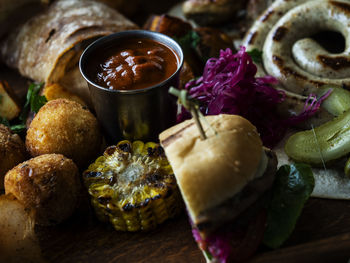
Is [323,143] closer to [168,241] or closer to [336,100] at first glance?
[336,100]

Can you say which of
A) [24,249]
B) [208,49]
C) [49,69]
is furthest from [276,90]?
[24,249]

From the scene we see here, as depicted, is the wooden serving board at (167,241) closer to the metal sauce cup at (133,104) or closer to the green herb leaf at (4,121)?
the metal sauce cup at (133,104)

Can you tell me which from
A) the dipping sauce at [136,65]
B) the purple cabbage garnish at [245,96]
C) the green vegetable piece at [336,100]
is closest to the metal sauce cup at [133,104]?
the dipping sauce at [136,65]

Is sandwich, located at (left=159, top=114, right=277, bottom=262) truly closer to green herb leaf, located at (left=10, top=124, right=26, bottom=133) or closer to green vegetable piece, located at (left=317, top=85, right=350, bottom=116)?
green vegetable piece, located at (left=317, top=85, right=350, bottom=116)

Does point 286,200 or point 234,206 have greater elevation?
point 234,206

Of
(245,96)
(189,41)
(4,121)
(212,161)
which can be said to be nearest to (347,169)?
(245,96)

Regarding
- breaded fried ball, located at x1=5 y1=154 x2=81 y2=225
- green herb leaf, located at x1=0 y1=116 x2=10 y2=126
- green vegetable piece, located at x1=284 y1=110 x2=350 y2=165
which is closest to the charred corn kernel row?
breaded fried ball, located at x1=5 y1=154 x2=81 y2=225
